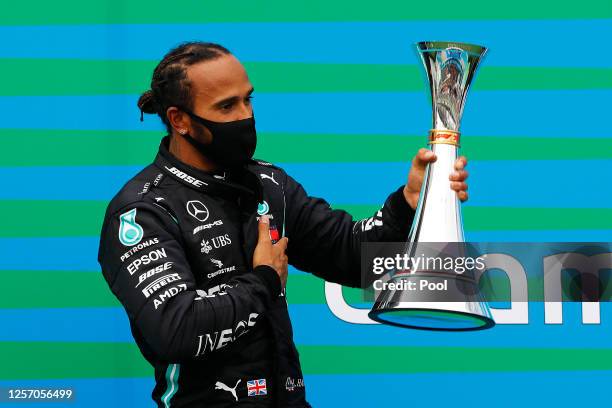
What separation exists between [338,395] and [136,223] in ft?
2.49

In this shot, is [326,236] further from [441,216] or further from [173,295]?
[173,295]

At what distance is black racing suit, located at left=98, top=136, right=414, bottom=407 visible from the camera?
2.10 meters

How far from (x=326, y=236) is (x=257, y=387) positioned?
0.36 meters

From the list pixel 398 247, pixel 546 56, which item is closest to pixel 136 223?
pixel 398 247

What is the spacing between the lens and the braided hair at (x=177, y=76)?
2.29 m

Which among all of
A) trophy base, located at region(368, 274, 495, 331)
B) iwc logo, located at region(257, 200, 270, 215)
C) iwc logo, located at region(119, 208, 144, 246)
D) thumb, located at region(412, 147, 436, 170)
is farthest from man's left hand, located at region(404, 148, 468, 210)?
iwc logo, located at region(119, 208, 144, 246)

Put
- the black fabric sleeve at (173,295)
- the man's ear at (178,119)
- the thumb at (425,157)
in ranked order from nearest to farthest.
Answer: the black fabric sleeve at (173,295) < the thumb at (425,157) < the man's ear at (178,119)

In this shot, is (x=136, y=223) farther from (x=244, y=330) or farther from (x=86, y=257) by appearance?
(x=86, y=257)

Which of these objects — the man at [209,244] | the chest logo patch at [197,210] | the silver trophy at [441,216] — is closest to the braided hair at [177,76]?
the man at [209,244]

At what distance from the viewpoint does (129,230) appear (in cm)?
219

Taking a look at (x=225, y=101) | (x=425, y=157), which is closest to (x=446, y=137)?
(x=425, y=157)

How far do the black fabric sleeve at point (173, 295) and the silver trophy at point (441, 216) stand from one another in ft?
0.77

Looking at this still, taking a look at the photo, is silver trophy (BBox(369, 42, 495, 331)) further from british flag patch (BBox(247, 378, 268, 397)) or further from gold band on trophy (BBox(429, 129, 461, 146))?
british flag patch (BBox(247, 378, 268, 397))

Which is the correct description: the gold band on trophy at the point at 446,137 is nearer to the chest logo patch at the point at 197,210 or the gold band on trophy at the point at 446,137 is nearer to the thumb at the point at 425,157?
the thumb at the point at 425,157
